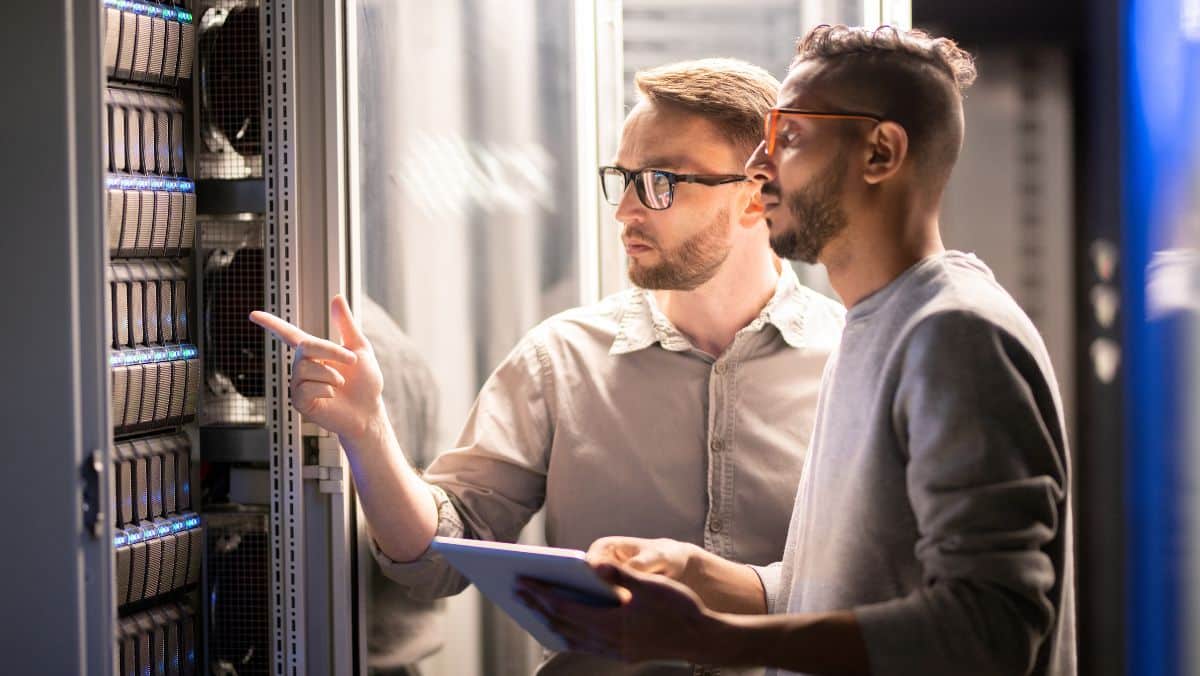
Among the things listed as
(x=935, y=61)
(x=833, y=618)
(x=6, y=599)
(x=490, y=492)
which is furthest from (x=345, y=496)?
(x=935, y=61)

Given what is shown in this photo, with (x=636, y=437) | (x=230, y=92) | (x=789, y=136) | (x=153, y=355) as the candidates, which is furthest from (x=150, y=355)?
(x=789, y=136)

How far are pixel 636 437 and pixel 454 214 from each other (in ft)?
2.14

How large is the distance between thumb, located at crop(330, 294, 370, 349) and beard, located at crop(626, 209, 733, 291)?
1.73 ft

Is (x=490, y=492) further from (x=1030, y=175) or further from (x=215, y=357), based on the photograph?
(x=1030, y=175)

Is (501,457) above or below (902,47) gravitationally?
below

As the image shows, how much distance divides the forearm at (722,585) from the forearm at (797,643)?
355mm

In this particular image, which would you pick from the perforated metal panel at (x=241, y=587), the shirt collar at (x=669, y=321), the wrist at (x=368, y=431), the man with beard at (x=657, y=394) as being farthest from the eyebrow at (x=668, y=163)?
the perforated metal panel at (x=241, y=587)

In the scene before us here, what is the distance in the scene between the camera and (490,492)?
2.48 m

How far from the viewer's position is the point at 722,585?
7.18 ft

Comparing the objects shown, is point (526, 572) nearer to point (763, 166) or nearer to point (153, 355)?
point (763, 166)

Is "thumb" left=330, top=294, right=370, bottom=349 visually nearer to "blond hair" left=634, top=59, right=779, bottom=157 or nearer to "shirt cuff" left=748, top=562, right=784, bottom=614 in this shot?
"blond hair" left=634, top=59, right=779, bottom=157

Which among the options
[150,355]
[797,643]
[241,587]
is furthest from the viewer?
[241,587]

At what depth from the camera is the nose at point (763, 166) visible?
1971 millimetres

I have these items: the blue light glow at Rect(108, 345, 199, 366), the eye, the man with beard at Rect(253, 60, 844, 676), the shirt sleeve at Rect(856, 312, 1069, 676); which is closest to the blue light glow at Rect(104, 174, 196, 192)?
the blue light glow at Rect(108, 345, 199, 366)
